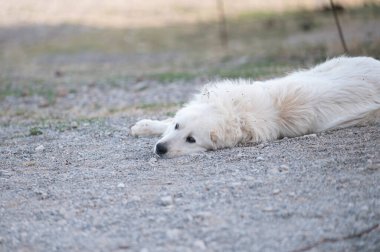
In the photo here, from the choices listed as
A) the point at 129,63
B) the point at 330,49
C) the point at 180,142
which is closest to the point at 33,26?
the point at 129,63

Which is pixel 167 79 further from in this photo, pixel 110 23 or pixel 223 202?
pixel 110 23

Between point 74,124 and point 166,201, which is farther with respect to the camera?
point 74,124

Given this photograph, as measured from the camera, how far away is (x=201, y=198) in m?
5.00

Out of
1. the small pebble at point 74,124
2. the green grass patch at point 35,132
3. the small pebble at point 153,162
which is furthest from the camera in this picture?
the small pebble at point 74,124

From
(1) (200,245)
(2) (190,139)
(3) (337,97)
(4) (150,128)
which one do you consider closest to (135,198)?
(1) (200,245)

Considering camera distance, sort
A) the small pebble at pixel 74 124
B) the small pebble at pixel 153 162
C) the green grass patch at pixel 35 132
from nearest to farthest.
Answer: the small pebble at pixel 153 162 < the green grass patch at pixel 35 132 < the small pebble at pixel 74 124

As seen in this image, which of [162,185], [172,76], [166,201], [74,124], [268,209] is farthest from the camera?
[172,76]

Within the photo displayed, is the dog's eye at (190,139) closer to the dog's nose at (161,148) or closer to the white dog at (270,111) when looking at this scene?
the white dog at (270,111)

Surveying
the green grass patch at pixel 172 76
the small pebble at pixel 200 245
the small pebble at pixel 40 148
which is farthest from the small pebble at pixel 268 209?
the green grass patch at pixel 172 76

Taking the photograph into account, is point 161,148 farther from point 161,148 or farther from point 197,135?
point 197,135

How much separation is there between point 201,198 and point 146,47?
14.5m

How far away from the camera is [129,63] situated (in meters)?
16.8

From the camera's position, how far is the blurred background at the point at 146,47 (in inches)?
457

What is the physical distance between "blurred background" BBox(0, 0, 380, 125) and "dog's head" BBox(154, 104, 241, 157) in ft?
9.03
